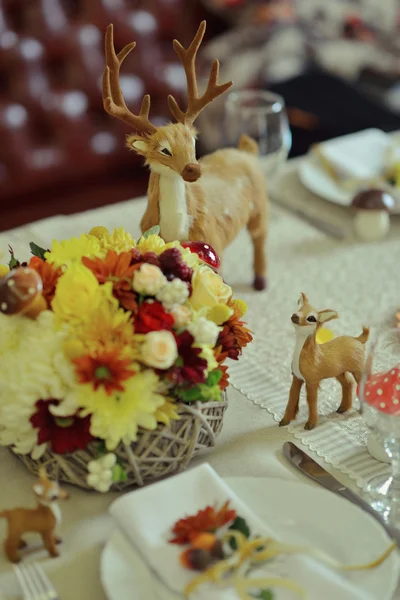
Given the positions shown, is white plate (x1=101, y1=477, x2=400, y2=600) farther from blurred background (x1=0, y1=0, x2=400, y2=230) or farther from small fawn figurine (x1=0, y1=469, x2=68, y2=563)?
blurred background (x1=0, y1=0, x2=400, y2=230)

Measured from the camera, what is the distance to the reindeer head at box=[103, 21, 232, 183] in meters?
0.95

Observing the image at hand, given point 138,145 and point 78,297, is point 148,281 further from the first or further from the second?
point 138,145

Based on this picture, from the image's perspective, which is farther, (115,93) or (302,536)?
(115,93)

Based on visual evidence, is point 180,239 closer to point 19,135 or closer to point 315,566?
point 315,566

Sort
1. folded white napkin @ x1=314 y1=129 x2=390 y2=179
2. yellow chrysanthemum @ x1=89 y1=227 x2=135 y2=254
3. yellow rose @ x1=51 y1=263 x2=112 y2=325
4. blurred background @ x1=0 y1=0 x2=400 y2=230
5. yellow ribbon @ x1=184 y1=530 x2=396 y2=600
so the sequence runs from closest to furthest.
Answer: yellow ribbon @ x1=184 y1=530 x2=396 y2=600 < yellow rose @ x1=51 y1=263 x2=112 y2=325 < yellow chrysanthemum @ x1=89 y1=227 x2=135 y2=254 < folded white napkin @ x1=314 y1=129 x2=390 y2=179 < blurred background @ x1=0 y1=0 x2=400 y2=230

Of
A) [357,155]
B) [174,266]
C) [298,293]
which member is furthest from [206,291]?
[357,155]

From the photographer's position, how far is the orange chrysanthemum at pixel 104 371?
0.73m

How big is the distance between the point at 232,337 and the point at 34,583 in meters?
0.31

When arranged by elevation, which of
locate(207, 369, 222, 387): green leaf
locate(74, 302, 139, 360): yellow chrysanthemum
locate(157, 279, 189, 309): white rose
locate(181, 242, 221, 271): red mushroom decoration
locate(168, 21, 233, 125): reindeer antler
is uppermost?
locate(168, 21, 233, 125): reindeer antler

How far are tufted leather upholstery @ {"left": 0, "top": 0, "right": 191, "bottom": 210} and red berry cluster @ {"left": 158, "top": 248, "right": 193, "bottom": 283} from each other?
147cm

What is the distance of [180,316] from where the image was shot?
2.53 ft

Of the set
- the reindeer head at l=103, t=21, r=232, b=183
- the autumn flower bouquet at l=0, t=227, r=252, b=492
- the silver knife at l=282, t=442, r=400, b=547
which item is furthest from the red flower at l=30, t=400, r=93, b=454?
the reindeer head at l=103, t=21, r=232, b=183

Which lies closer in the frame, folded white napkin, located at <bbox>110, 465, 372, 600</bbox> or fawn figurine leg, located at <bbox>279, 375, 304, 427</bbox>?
folded white napkin, located at <bbox>110, 465, 372, 600</bbox>

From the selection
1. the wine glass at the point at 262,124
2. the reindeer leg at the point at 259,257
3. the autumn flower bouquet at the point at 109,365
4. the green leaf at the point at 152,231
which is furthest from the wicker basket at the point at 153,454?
the wine glass at the point at 262,124
